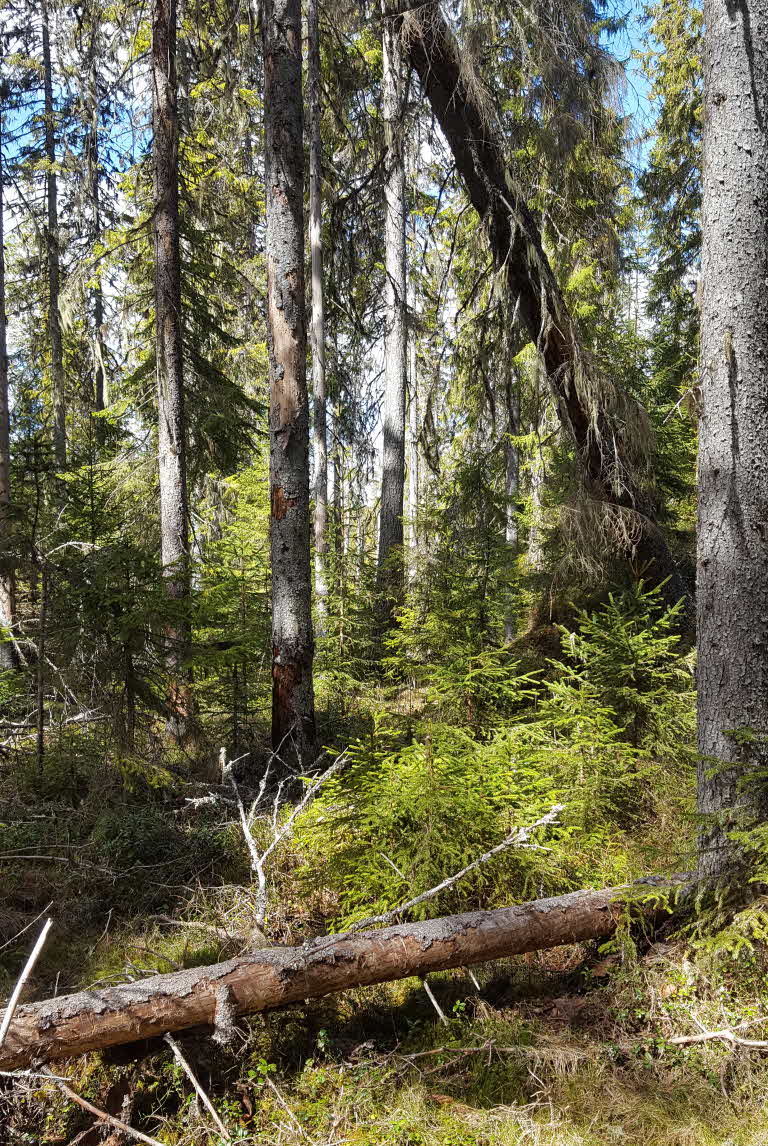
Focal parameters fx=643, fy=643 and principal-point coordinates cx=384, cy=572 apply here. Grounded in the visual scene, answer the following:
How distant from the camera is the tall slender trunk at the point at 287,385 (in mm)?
5758

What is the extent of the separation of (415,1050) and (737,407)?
4040mm

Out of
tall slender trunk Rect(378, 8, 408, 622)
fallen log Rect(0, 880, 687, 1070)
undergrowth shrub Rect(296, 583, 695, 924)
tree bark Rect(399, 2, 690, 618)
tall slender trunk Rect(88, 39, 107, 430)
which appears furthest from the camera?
tall slender trunk Rect(378, 8, 408, 622)

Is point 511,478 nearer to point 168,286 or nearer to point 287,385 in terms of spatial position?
point 168,286

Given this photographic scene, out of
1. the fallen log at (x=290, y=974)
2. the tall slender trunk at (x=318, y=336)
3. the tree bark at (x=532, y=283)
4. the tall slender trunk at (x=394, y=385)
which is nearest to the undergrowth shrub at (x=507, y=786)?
the fallen log at (x=290, y=974)

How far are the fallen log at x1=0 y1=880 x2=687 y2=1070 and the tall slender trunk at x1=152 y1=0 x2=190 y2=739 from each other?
16.1 feet

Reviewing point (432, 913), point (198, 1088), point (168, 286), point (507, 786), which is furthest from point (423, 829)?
point (168, 286)

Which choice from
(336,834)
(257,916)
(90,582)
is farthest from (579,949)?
(90,582)

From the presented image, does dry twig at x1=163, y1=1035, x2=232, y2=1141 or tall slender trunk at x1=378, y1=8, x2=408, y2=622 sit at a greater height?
tall slender trunk at x1=378, y1=8, x2=408, y2=622

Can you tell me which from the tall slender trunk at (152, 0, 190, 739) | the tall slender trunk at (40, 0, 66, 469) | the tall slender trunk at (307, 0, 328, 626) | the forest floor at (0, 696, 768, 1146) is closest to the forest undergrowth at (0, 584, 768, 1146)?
the forest floor at (0, 696, 768, 1146)

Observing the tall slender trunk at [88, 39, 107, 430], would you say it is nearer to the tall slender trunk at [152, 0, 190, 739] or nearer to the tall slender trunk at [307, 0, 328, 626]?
the tall slender trunk at [152, 0, 190, 739]

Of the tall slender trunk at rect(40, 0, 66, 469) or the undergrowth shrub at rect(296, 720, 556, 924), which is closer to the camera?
the undergrowth shrub at rect(296, 720, 556, 924)

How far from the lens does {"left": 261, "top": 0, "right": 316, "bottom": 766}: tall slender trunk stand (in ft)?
18.9

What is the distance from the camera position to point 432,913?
12.6ft

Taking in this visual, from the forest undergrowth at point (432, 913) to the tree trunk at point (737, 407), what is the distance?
0.88 meters
